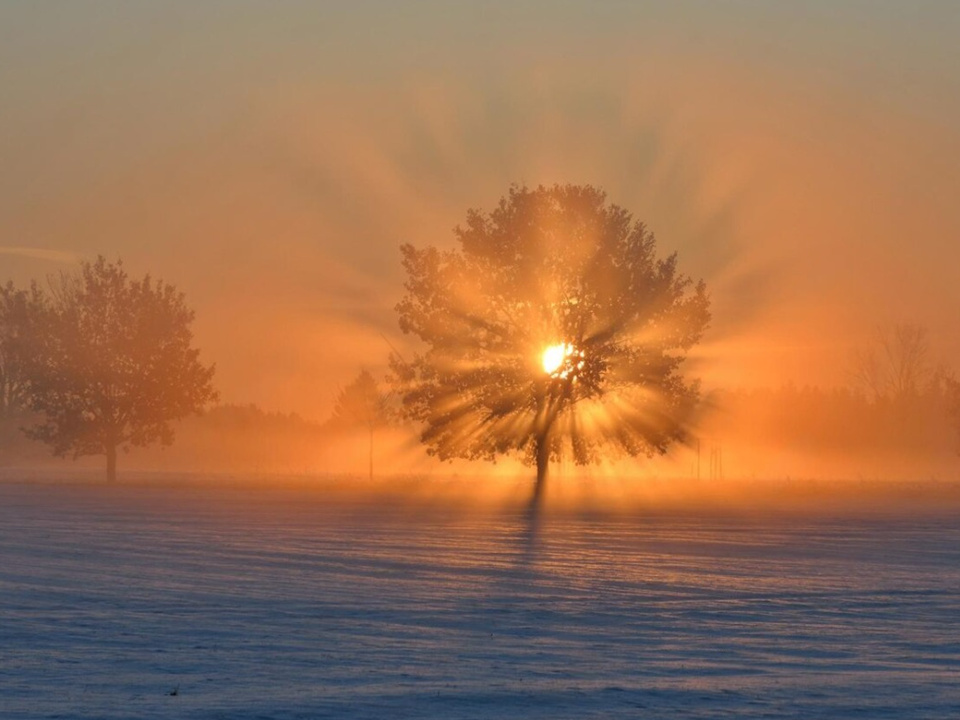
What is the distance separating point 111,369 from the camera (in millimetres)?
77375

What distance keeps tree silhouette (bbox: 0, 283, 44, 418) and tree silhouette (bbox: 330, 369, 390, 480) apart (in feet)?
82.8

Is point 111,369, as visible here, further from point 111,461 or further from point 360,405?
point 360,405

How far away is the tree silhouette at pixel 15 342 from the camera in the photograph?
8475cm

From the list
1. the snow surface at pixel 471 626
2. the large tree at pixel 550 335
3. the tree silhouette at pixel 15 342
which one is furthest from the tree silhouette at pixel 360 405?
the snow surface at pixel 471 626

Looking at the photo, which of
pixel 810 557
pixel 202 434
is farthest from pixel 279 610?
pixel 202 434

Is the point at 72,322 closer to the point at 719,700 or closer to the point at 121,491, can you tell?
the point at 121,491

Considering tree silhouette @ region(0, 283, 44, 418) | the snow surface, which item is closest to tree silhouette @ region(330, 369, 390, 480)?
tree silhouette @ region(0, 283, 44, 418)

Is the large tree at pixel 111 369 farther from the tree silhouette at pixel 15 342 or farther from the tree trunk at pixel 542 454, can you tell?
the tree trunk at pixel 542 454

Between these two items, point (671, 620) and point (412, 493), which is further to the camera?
point (412, 493)

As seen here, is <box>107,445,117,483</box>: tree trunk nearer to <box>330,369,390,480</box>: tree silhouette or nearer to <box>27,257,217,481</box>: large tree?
<box>27,257,217,481</box>: large tree

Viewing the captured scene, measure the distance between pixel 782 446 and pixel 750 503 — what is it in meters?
111

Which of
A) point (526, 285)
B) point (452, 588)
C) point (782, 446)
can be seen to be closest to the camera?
point (452, 588)

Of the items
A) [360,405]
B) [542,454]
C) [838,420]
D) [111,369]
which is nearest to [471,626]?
[542,454]

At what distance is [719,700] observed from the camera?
38.1ft
